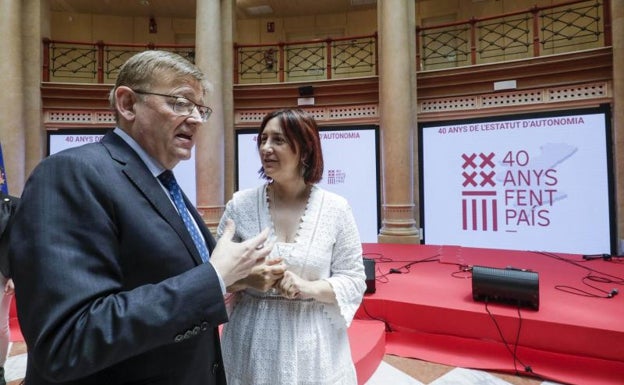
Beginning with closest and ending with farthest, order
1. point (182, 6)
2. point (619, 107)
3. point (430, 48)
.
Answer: point (619, 107) → point (430, 48) → point (182, 6)

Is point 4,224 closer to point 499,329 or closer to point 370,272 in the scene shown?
point 370,272

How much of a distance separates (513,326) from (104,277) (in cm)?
246

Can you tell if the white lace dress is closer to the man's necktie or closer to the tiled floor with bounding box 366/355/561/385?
the man's necktie

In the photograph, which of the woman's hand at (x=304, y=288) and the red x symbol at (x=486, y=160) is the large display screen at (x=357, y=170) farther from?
the woman's hand at (x=304, y=288)

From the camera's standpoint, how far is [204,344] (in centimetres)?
85

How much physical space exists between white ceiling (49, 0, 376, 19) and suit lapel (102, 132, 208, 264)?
33.5ft

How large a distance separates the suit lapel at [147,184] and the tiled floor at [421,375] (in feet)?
5.99

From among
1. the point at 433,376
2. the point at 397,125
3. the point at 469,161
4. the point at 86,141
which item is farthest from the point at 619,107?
the point at 86,141

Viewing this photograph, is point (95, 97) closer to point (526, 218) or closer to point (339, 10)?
point (339, 10)

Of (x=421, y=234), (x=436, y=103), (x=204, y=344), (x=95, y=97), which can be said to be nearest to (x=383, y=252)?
(x=421, y=234)

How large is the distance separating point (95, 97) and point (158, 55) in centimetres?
711

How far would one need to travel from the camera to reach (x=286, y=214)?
1283mm

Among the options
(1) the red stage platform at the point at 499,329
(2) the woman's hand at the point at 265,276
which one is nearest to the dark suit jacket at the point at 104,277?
(2) the woman's hand at the point at 265,276

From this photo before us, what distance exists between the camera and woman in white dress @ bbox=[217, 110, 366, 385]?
110 cm
